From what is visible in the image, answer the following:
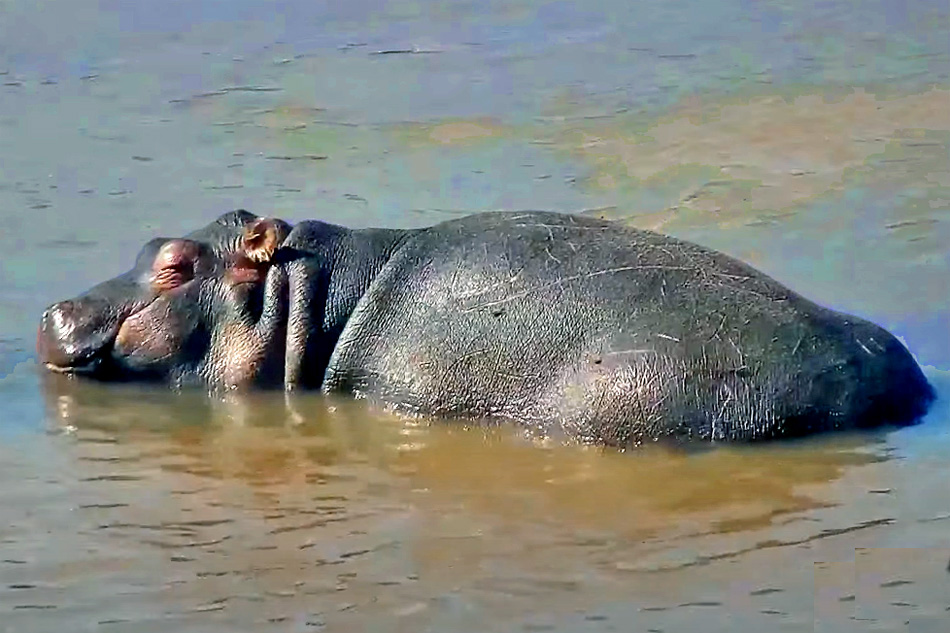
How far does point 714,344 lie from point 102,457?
196cm

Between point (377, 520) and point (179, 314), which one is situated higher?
point (179, 314)

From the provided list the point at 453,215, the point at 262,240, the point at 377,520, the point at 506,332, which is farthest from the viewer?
the point at 453,215

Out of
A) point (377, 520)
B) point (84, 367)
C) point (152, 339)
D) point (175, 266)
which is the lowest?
point (377, 520)

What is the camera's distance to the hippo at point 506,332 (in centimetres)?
636

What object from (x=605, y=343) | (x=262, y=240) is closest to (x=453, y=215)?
(x=262, y=240)

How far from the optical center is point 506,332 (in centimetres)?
662

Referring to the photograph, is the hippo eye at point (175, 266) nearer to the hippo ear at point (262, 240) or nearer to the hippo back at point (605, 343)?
the hippo ear at point (262, 240)

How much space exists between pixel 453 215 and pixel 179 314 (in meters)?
2.40

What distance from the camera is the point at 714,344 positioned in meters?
6.41

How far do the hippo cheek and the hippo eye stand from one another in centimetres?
8

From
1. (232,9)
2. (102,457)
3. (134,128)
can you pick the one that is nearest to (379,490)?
(102,457)

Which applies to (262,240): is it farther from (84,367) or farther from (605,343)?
(605,343)

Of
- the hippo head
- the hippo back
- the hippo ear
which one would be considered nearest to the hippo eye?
the hippo head

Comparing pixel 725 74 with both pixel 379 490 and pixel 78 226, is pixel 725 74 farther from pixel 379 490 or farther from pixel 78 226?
pixel 379 490
